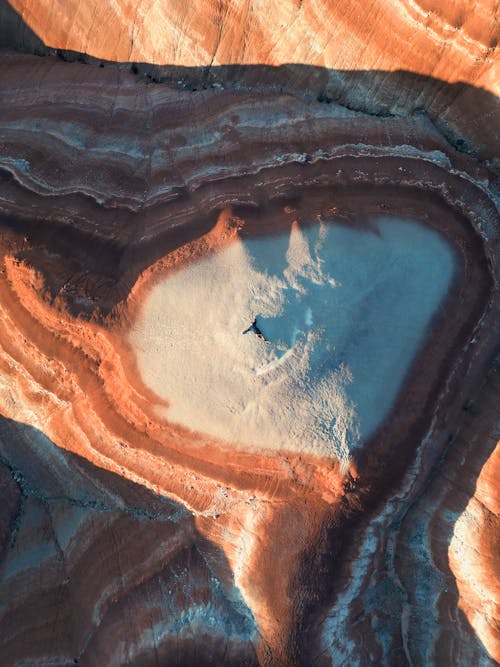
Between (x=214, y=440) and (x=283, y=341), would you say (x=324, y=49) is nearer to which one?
(x=283, y=341)

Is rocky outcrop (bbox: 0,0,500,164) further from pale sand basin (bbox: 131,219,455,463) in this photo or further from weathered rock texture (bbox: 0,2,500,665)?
pale sand basin (bbox: 131,219,455,463)

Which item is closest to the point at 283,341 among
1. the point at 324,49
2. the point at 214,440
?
the point at 214,440

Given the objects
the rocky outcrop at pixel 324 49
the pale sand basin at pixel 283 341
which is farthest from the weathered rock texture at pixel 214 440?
the pale sand basin at pixel 283 341

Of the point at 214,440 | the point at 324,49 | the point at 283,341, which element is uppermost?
the point at 324,49

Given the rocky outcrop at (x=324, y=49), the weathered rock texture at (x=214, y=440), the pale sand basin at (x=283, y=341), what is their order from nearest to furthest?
the pale sand basin at (x=283, y=341) < the weathered rock texture at (x=214, y=440) < the rocky outcrop at (x=324, y=49)

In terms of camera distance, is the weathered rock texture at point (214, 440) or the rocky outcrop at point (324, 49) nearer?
the weathered rock texture at point (214, 440)

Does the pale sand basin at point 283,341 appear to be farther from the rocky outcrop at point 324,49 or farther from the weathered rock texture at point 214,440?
the rocky outcrop at point 324,49
